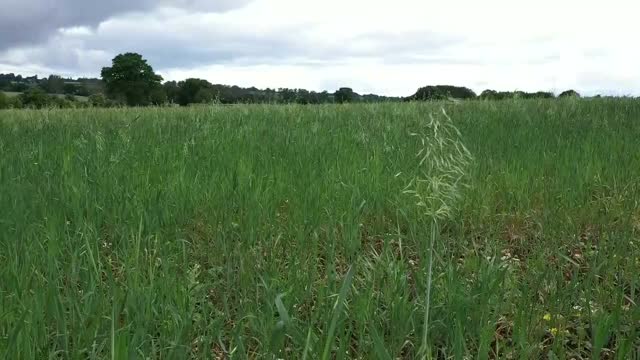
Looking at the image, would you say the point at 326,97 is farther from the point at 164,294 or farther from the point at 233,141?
the point at 164,294

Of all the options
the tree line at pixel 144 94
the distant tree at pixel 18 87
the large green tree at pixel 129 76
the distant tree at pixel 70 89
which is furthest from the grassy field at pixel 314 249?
the large green tree at pixel 129 76

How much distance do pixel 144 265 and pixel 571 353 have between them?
1874mm

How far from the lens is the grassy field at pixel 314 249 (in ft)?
6.27

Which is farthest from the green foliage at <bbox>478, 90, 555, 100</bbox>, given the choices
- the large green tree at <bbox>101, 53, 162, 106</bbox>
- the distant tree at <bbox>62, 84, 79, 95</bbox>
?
the large green tree at <bbox>101, 53, 162, 106</bbox>

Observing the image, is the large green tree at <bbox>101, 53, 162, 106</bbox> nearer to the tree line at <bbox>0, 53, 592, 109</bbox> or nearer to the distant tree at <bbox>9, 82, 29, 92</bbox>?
the tree line at <bbox>0, 53, 592, 109</bbox>

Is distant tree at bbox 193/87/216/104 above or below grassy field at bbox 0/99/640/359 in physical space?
above

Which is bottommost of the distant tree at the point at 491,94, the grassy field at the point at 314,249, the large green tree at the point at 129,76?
the grassy field at the point at 314,249

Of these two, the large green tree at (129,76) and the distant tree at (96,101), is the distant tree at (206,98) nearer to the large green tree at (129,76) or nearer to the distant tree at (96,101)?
the distant tree at (96,101)

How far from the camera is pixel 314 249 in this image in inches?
108

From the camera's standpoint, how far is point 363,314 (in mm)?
2021

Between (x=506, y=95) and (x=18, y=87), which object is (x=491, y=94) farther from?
(x=18, y=87)

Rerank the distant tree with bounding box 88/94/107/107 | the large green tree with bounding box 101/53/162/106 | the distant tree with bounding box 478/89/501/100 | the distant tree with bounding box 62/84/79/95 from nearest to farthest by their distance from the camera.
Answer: the distant tree with bounding box 478/89/501/100 → the distant tree with bounding box 88/94/107/107 → the distant tree with bounding box 62/84/79/95 → the large green tree with bounding box 101/53/162/106

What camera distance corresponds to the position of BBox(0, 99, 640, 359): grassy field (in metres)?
1.91

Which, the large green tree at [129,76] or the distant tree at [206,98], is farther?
the large green tree at [129,76]
